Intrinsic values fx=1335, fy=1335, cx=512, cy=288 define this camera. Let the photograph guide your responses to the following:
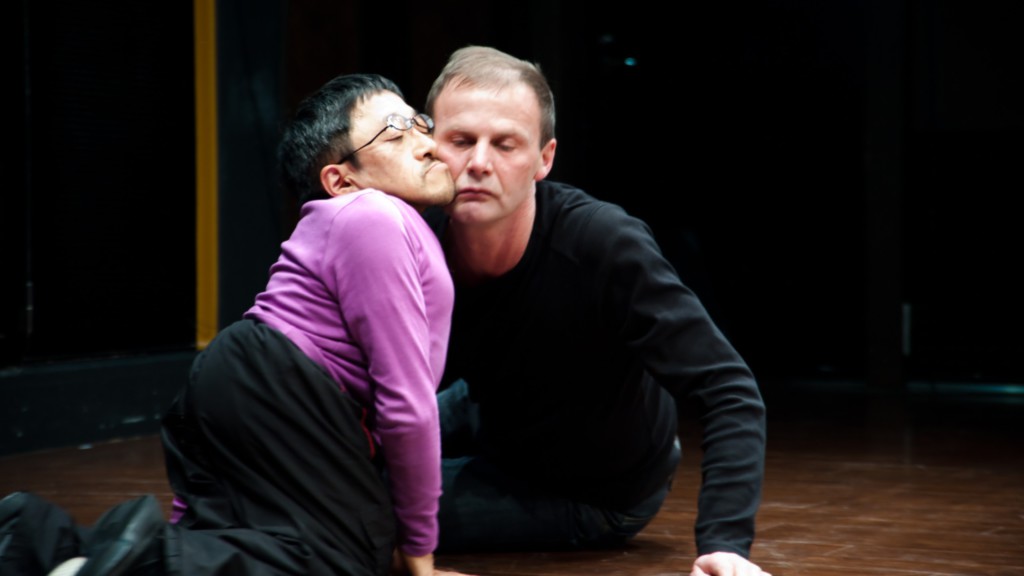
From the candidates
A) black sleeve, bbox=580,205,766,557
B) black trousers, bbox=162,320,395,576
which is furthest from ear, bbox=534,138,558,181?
black trousers, bbox=162,320,395,576

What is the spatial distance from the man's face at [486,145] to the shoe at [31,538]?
775mm

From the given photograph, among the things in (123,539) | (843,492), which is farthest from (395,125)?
(843,492)

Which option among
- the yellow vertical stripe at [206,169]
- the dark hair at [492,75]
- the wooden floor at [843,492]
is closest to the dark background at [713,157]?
the yellow vertical stripe at [206,169]

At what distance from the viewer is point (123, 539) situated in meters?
1.63

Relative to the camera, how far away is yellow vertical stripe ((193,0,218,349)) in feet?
15.6

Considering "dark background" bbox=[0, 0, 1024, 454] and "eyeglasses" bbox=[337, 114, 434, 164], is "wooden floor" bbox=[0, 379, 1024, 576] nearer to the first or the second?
"dark background" bbox=[0, 0, 1024, 454]

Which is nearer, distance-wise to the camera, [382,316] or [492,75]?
[382,316]

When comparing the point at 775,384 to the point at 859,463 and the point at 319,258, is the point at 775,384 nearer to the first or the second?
the point at 859,463

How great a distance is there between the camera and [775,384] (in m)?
6.20

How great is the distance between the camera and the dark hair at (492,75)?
6.98 ft

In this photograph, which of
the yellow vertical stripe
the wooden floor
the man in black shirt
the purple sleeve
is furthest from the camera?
the yellow vertical stripe

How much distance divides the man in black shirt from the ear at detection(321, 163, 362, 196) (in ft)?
0.56

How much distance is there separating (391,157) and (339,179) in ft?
0.28

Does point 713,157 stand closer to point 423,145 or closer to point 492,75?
point 492,75
